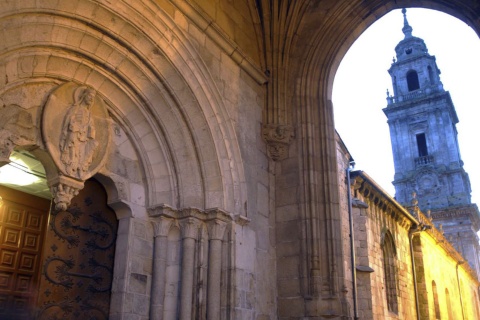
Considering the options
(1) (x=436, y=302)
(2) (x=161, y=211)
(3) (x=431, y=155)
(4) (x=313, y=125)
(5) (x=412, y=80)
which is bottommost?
(2) (x=161, y=211)

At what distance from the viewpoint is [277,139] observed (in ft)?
21.6

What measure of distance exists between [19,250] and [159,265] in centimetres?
144

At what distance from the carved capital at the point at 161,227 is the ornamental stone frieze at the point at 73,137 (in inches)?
32.9

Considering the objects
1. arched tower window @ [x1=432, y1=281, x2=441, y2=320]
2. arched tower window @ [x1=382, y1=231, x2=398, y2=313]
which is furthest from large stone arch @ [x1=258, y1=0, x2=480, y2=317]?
arched tower window @ [x1=432, y1=281, x2=441, y2=320]

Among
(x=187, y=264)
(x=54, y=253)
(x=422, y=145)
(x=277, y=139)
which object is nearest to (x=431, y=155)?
(x=422, y=145)

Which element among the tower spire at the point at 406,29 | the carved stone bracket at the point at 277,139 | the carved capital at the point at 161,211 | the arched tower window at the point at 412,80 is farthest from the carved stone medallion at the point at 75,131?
the tower spire at the point at 406,29

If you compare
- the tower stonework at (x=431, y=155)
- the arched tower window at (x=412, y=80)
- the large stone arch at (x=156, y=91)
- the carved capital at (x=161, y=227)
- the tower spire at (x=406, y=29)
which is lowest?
the carved capital at (x=161, y=227)

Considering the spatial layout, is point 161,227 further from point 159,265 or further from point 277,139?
point 277,139

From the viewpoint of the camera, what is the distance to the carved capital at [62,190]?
14.5 ft

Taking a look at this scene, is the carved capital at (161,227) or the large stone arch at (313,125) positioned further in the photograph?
the large stone arch at (313,125)

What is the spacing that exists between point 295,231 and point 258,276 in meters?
0.82

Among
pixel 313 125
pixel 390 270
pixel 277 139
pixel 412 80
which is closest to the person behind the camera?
pixel 277 139

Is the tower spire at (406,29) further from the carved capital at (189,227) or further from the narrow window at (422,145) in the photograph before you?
the carved capital at (189,227)

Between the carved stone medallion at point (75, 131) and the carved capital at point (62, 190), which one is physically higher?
the carved stone medallion at point (75, 131)
